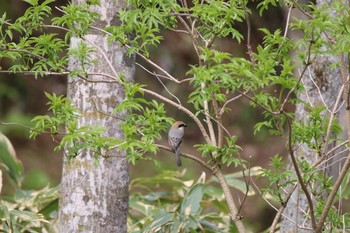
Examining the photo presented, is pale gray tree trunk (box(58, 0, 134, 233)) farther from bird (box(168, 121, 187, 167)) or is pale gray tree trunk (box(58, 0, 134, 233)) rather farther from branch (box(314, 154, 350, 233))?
branch (box(314, 154, 350, 233))

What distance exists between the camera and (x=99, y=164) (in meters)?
4.22

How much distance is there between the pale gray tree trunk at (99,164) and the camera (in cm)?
424

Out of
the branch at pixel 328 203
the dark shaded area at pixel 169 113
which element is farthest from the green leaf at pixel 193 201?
the dark shaded area at pixel 169 113

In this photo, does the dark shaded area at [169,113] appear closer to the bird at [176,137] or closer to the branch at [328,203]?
the bird at [176,137]

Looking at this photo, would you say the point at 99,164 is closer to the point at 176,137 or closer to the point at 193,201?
the point at 176,137

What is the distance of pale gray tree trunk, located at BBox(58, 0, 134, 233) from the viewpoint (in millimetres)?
4238

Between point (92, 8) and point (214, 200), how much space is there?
2.13 m

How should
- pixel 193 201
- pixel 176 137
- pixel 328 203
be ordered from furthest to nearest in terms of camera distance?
pixel 193 201, pixel 176 137, pixel 328 203

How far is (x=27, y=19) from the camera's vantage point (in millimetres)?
3646

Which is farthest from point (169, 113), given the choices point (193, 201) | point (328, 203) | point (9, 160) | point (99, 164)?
point (328, 203)

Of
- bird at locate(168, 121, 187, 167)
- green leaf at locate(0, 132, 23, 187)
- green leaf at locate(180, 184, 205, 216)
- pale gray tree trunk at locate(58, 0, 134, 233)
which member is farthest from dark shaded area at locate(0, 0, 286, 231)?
bird at locate(168, 121, 187, 167)

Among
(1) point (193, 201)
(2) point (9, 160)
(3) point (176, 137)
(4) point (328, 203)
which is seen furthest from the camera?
(2) point (9, 160)

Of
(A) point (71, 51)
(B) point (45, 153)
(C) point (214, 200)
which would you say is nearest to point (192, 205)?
(C) point (214, 200)

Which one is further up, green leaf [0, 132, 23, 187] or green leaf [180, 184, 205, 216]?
green leaf [0, 132, 23, 187]
